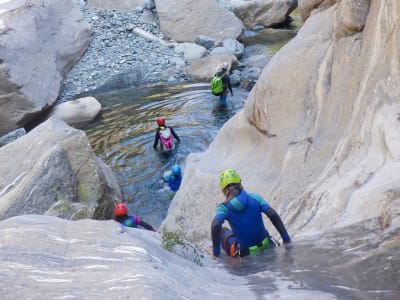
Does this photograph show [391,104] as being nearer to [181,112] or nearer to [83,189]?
[83,189]

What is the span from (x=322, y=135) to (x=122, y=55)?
17722 millimetres

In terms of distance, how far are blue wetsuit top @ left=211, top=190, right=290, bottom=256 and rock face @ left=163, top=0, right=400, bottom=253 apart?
2.12ft

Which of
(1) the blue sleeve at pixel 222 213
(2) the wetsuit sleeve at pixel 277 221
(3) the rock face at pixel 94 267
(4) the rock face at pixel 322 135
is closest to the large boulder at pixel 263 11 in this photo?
(4) the rock face at pixel 322 135

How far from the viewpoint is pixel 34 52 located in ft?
71.0

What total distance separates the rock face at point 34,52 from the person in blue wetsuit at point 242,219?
14401 millimetres

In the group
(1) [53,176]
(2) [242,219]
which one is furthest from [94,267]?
(1) [53,176]

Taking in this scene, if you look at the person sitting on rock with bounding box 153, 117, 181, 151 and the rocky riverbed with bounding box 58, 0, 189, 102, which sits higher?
the person sitting on rock with bounding box 153, 117, 181, 151

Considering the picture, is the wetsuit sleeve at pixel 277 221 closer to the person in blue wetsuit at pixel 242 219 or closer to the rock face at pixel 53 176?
the person in blue wetsuit at pixel 242 219

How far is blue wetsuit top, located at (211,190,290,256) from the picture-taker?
6.51m

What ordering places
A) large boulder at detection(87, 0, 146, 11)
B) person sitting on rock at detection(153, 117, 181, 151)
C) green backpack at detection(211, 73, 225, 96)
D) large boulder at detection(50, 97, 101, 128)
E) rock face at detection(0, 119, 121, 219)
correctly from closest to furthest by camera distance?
rock face at detection(0, 119, 121, 219) → person sitting on rock at detection(153, 117, 181, 151) → green backpack at detection(211, 73, 225, 96) → large boulder at detection(50, 97, 101, 128) → large boulder at detection(87, 0, 146, 11)

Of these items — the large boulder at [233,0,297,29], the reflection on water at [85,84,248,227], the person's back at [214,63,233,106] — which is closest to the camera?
the reflection on water at [85,84,248,227]

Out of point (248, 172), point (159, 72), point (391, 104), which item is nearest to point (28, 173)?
point (248, 172)

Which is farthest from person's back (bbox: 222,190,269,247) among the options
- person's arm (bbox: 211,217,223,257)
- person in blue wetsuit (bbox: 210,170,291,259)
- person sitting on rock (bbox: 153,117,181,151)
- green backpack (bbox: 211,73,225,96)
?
green backpack (bbox: 211,73,225,96)

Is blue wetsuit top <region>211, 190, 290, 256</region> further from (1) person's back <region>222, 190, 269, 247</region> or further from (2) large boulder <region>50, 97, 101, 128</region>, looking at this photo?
(2) large boulder <region>50, 97, 101, 128</region>
